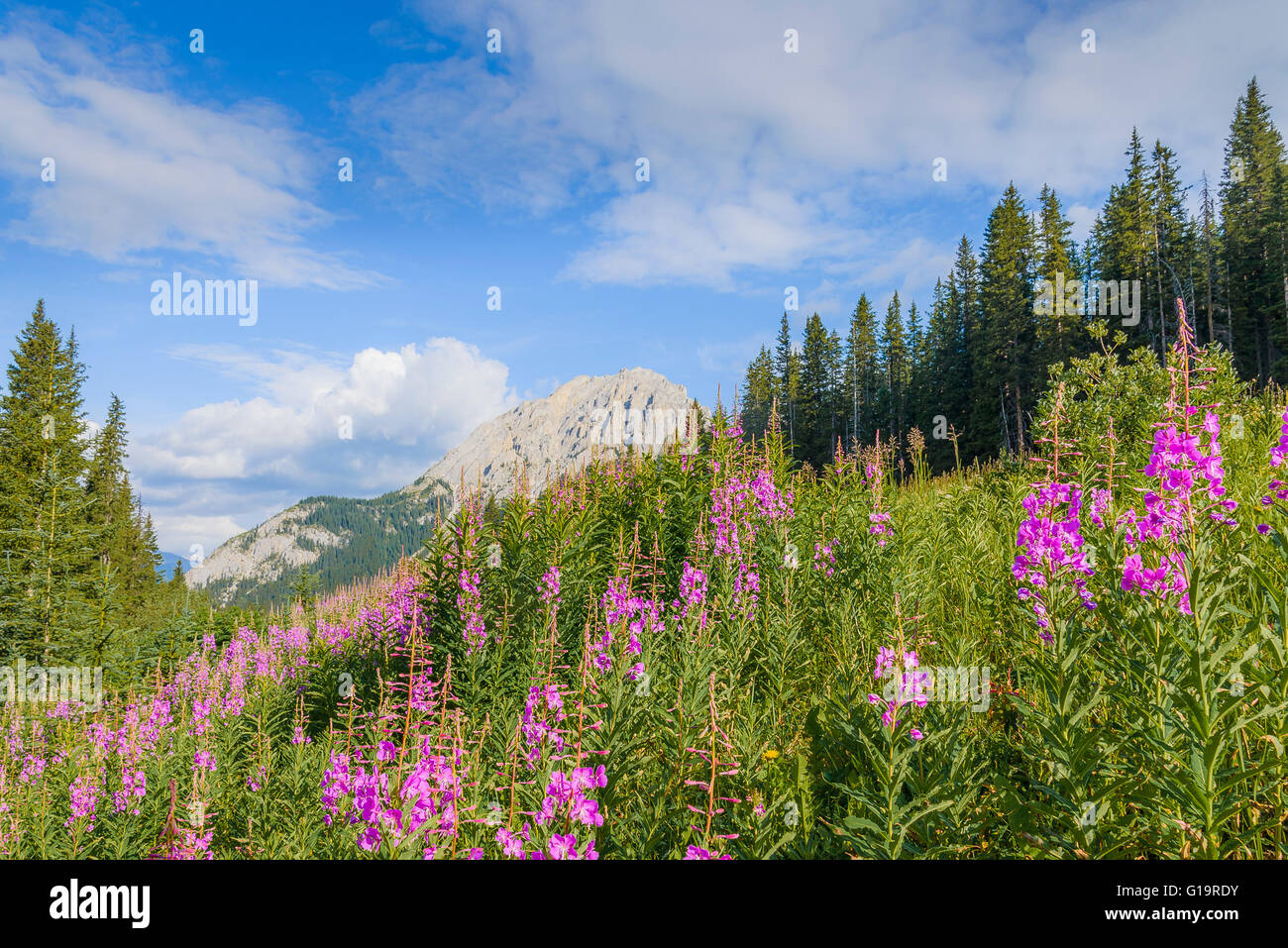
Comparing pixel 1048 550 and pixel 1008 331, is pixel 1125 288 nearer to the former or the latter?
pixel 1008 331

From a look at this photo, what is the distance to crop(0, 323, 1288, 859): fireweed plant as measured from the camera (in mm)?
2514

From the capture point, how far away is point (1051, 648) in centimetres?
291

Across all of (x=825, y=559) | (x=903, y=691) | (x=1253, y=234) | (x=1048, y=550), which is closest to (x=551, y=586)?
(x=825, y=559)

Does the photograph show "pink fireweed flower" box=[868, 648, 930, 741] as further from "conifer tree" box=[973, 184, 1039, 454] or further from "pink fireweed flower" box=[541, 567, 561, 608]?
"conifer tree" box=[973, 184, 1039, 454]

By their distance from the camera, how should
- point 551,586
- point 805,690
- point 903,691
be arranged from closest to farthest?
1. point 903,691
2. point 805,690
3. point 551,586

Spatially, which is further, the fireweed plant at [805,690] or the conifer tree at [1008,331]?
the conifer tree at [1008,331]

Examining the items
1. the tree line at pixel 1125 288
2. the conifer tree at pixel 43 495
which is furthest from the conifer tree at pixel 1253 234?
the conifer tree at pixel 43 495

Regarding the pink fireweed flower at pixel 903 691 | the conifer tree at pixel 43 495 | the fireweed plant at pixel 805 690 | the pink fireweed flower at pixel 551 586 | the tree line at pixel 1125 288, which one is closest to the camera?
the fireweed plant at pixel 805 690

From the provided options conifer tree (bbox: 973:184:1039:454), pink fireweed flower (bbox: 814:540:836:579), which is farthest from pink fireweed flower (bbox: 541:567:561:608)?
conifer tree (bbox: 973:184:1039:454)

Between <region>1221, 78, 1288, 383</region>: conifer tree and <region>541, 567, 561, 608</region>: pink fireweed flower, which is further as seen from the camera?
<region>1221, 78, 1288, 383</region>: conifer tree

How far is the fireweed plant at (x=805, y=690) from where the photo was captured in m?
2.51

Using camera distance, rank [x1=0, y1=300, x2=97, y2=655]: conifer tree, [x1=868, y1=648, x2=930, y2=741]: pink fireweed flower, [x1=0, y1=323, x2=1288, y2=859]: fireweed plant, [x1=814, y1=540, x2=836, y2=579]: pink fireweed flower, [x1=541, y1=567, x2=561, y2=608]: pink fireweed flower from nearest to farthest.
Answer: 1. [x1=0, y1=323, x2=1288, y2=859]: fireweed plant
2. [x1=868, y1=648, x2=930, y2=741]: pink fireweed flower
3. [x1=541, y1=567, x2=561, y2=608]: pink fireweed flower
4. [x1=814, y1=540, x2=836, y2=579]: pink fireweed flower
5. [x1=0, y1=300, x2=97, y2=655]: conifer tree

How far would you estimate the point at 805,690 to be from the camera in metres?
5.61

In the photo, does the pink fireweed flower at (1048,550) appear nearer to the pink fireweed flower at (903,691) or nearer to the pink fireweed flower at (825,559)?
the pink fireweed flower at (903,691)
